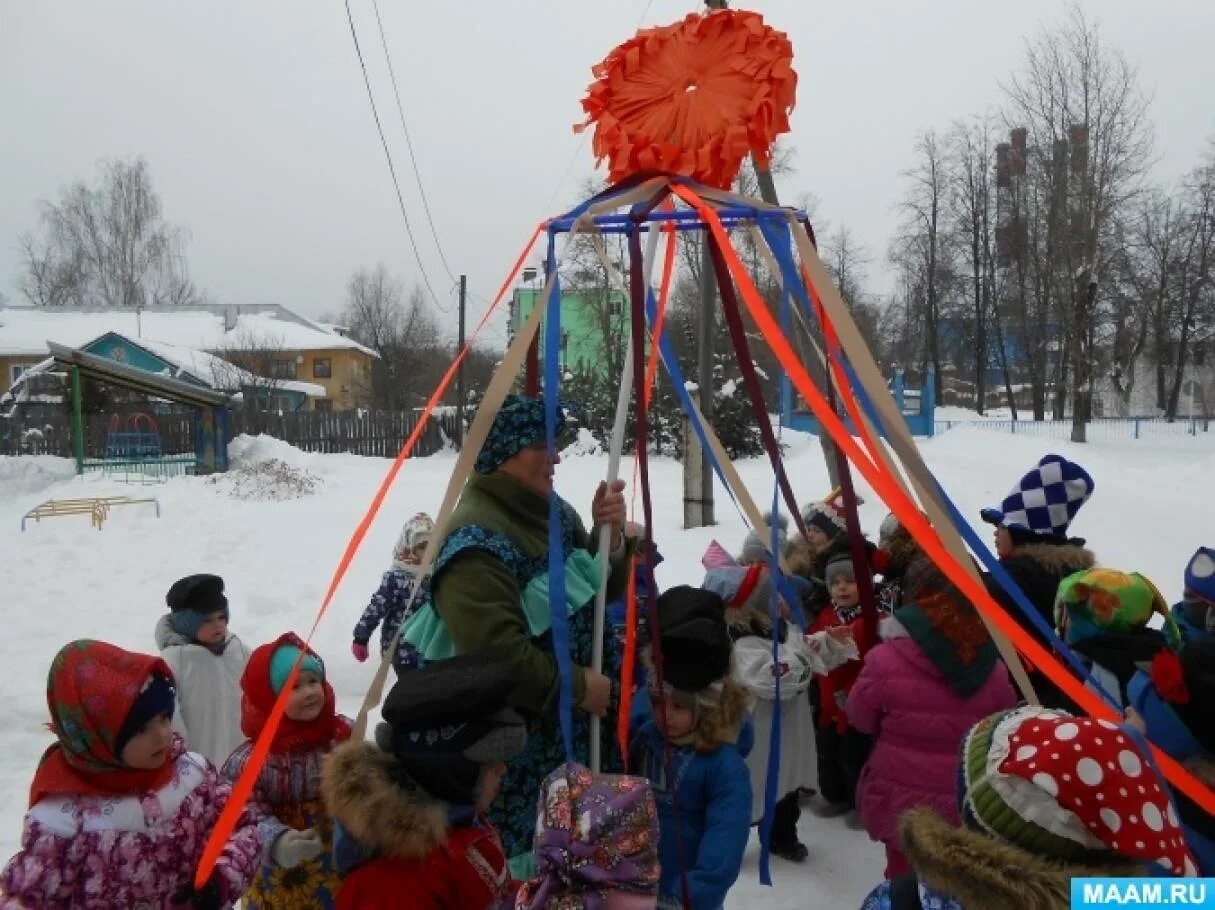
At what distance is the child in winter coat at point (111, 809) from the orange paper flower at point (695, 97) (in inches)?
73.8

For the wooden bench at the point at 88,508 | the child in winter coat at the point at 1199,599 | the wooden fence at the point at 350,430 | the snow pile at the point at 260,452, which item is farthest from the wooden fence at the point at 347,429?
the child in winter coat at the point at 1199,599

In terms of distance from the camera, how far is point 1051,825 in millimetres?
1395

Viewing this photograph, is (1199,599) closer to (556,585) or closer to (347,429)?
(556,585)

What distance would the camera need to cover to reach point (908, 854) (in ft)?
4.96

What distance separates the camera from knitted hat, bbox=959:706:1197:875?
→ 1.39 metres

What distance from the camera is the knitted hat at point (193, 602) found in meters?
3.54

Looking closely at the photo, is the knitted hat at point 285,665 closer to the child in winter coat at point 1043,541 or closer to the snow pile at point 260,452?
the child in winter coat at point 1043,541

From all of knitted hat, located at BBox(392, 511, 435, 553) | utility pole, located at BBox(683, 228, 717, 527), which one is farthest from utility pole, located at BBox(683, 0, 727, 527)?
knitted hat, located at BBox(392, 511, 435, 553)

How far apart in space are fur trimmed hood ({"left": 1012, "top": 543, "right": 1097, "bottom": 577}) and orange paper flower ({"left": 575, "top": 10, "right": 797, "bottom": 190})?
207 centimetres

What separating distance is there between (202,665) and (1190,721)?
3308 millimetres

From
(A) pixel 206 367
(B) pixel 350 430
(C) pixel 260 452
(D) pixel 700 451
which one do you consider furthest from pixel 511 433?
(A) pixel 206 367

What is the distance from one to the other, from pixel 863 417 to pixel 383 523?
1042 centimetres

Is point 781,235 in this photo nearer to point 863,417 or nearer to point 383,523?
point 863,417

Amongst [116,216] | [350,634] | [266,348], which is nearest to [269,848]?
[350,634]
